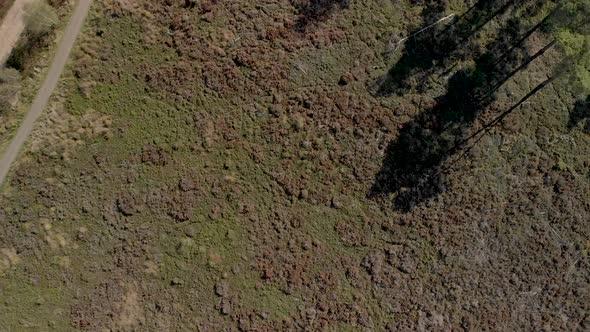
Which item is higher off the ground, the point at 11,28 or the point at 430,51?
the point at 430,51

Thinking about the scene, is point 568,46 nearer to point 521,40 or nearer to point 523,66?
point 523,66

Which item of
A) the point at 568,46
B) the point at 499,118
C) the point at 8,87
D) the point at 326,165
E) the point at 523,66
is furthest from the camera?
the point at 523,66

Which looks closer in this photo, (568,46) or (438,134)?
(568,46)

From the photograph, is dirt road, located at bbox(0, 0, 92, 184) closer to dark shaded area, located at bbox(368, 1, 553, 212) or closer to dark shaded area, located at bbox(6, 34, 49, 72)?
dark shaded area, located at bbox(6, 34, 49, 72)

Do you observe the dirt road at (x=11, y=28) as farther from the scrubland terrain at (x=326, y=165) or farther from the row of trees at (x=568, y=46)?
the row of trees at (x=568, y=46)

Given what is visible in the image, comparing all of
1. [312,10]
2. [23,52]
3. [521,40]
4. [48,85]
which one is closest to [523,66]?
[521,40]

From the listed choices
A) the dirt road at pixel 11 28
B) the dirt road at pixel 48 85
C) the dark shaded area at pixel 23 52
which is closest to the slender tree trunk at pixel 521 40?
the dirt road at pixel 48 85

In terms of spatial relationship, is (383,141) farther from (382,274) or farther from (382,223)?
(382,274)
